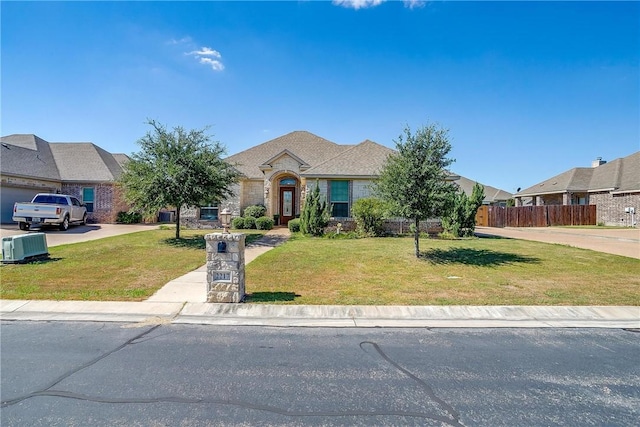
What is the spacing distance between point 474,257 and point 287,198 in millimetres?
13718

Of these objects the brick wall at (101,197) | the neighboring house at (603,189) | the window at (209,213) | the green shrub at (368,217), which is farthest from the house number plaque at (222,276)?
the neighboring house at (603,189)

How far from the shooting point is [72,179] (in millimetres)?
23141

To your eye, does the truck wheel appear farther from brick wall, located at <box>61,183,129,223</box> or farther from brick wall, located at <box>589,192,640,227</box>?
brick wall, located at <box>589,192,640,227</box>

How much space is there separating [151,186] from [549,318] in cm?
1401

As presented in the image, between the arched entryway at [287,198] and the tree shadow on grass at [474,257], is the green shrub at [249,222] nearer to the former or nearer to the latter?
the arched entryway at [287,198]

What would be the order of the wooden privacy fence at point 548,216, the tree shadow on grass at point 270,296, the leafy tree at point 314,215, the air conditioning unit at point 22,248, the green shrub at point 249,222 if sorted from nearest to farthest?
the tree shadow on grass at point 270,296 < the air conditioning unit at point 22,248 < the leafy tree at point 314,215 < the green shrub at point 249,222 < the wooden privacy fence at point 548,216

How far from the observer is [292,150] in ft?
87.8

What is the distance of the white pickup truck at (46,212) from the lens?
16384 millimetres

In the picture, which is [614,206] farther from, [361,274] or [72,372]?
[72,372]

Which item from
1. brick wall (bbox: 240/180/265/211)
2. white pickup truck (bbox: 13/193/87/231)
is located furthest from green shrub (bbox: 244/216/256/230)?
white pickup truck (bbox: 13/193/87/231)

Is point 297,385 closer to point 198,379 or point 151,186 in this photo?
point 198,379

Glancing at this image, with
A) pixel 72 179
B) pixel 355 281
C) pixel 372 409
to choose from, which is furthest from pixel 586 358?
pixel 72 179

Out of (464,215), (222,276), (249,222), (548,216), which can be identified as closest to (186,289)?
(222,276)

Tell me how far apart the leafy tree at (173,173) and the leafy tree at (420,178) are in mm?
7947
